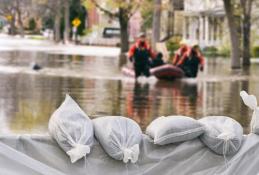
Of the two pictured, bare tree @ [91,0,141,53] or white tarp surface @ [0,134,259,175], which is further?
bare tree @ [91,0,141,53]

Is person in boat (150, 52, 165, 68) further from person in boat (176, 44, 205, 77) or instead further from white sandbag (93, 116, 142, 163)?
white sandbag (93, 116, 142, 163)

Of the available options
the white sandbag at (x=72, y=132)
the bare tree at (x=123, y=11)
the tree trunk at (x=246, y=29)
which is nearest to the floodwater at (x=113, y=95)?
the white sandbag at (x=72, y=132)

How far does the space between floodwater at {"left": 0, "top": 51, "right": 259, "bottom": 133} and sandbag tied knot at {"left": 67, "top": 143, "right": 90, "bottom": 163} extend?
24.0ft

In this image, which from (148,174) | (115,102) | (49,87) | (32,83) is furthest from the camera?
(32,83)

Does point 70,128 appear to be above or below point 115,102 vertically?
above

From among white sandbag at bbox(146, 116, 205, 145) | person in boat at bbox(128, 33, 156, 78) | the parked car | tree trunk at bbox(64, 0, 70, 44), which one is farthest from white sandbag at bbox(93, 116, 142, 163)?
the parked car

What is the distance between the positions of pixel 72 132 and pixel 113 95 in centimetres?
1483

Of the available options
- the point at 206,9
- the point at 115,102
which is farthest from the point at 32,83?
the point at 206,9

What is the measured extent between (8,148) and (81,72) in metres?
25.5

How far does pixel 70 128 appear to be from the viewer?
17.1ft

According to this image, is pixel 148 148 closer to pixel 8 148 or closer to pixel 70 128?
pixel 70 128

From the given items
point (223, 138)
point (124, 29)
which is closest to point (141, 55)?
point (223, 138)

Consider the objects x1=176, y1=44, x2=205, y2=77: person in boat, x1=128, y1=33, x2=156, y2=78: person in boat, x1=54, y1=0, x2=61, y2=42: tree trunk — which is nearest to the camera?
x1=128, y1=33, x2=156, y2=78: person in boat

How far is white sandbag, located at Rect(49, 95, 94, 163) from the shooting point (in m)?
5.09
